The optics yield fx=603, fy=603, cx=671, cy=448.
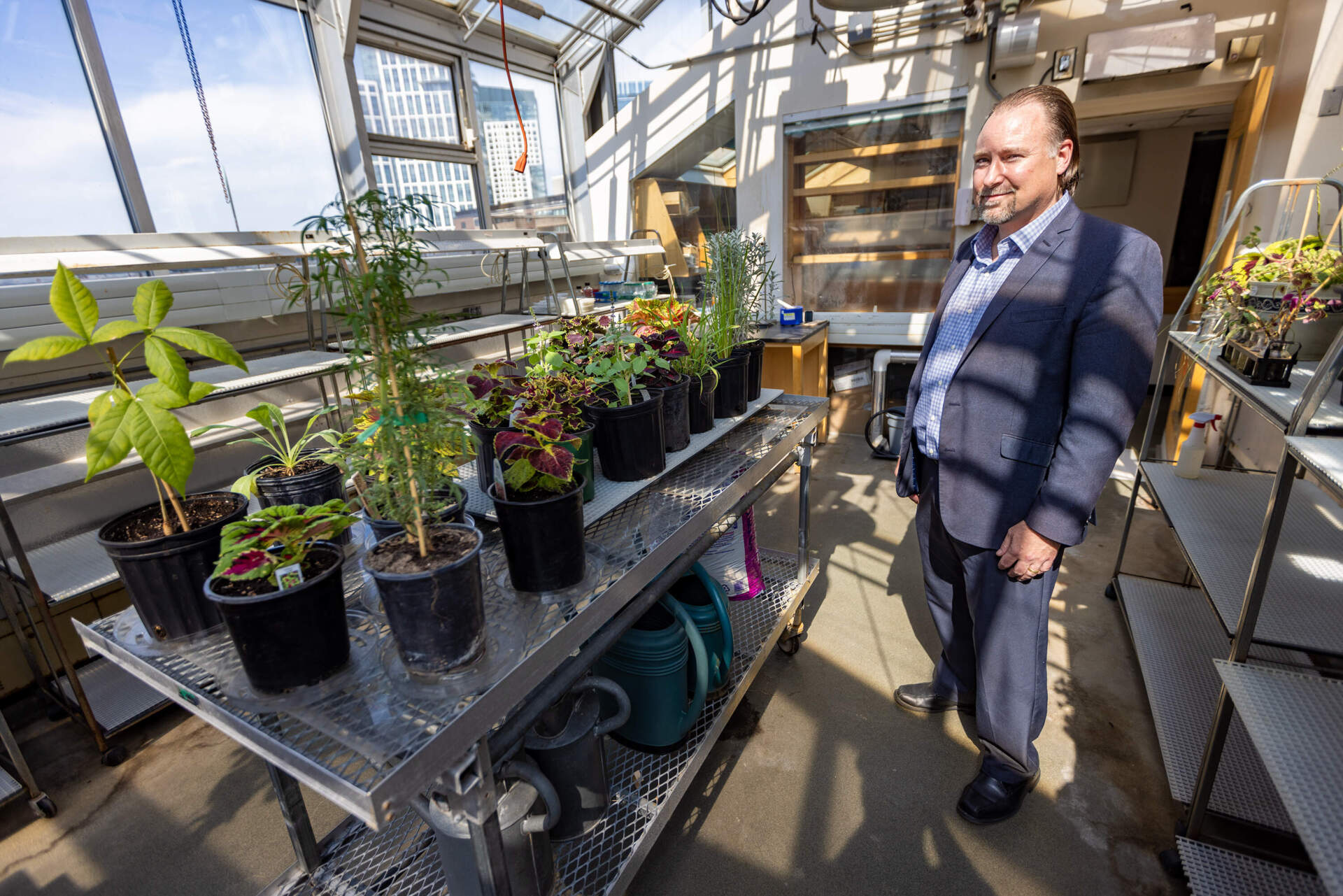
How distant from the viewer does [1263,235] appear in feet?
9.96

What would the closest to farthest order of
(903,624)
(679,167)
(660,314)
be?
(660,314), (903,624), (679,167)

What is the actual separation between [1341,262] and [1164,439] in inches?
101

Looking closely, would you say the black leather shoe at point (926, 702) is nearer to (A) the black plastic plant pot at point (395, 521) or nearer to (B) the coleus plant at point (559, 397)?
(B) the coleus plant at point (559, 397)

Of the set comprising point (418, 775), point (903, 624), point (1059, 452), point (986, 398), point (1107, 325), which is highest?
point (1107, 325)

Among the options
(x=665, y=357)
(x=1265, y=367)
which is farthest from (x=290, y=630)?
(x=1265, y=367)

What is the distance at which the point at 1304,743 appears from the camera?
1.15m

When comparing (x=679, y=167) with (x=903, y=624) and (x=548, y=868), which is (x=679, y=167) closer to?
(x=903, y=624)

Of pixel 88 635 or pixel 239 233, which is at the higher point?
pixel 239 233

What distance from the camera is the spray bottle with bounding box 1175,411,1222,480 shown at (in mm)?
2295

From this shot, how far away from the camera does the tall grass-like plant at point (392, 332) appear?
2.85ft

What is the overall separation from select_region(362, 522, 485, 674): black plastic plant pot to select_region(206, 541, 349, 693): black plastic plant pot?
0.27 ft

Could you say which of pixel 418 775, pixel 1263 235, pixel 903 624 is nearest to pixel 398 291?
pixel 418 775

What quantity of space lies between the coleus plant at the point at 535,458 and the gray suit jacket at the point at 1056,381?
3.35ft

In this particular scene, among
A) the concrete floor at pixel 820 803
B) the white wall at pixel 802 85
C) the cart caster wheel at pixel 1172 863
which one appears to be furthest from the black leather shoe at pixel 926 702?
the white wall at pixel 802 85
